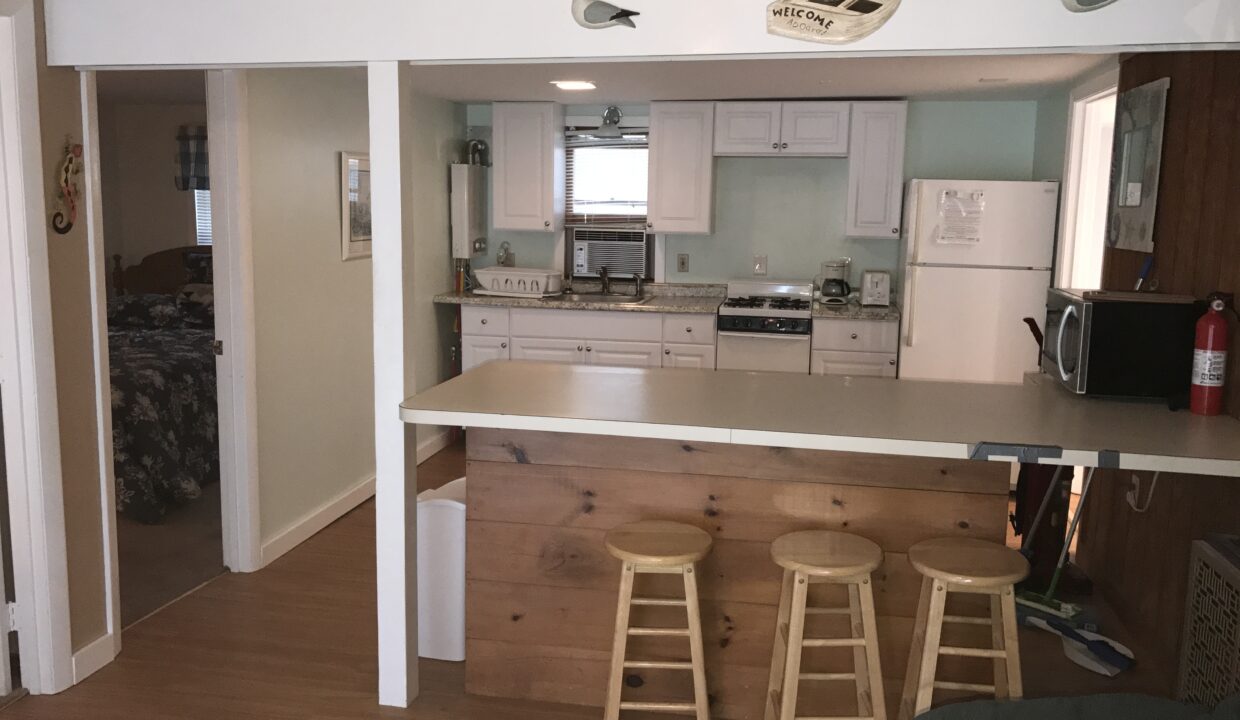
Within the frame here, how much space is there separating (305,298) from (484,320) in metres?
1.42

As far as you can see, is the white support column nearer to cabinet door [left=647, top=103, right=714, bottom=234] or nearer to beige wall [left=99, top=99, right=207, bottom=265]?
cabinet door [left=647, top=103, right=714, bottom=234]

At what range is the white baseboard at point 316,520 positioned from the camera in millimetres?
3955

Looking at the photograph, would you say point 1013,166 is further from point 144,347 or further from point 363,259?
point 144,347

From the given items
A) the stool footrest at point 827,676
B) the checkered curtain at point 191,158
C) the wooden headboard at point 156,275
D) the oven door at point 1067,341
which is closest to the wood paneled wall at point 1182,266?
the oven door at point 1067,341

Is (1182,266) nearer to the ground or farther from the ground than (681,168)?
nearer to the ground

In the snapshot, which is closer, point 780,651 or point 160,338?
point 780,651

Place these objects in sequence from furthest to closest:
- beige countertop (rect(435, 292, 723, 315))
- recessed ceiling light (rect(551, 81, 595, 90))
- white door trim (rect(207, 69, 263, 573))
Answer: beige countertop (rect(435, 292, 723, 315)) → recessed ceiling light (rect(551, 81, 595, 90)) → white door trim (rect(207, 69, 263, 573))

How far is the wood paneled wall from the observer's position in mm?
2770

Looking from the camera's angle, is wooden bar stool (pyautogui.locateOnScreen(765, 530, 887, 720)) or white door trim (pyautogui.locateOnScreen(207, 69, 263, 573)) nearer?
wooden bar stool (pyautogui.locateOnScreen(765, 530, 887, 720))

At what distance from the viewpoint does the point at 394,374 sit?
2.67 metres

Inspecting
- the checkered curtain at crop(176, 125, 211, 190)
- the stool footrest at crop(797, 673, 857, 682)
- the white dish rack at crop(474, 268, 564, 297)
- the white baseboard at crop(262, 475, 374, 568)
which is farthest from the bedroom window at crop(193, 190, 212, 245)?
the stool footrest at crop(797, 673, 857, 682)

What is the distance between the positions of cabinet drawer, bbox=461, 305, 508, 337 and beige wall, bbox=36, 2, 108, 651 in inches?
103

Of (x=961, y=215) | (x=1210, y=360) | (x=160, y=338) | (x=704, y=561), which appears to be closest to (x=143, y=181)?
(x=160, y=338)

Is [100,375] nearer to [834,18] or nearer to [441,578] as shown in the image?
[441,578]
